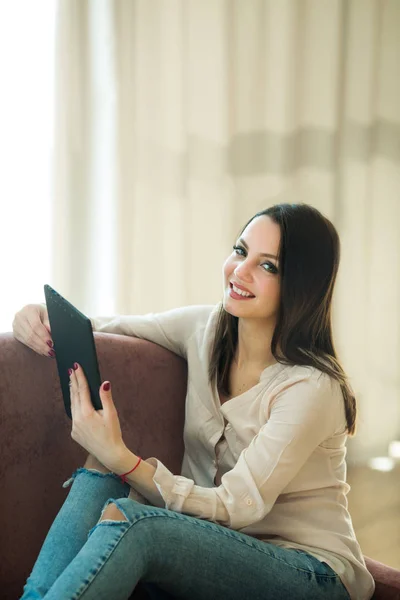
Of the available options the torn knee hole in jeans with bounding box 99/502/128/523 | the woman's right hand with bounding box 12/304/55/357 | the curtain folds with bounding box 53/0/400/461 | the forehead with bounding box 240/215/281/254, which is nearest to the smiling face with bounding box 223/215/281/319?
the forehead with bounding box 240/215/281/254

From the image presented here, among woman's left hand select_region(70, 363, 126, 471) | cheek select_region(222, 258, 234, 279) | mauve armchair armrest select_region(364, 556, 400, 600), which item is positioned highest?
cheek select_region(222, 258, 234, 279)

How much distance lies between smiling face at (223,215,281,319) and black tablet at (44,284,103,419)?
0.37 metres

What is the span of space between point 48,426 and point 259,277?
0.57 m

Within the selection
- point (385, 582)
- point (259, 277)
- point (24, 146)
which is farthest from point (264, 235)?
point (24, 146)

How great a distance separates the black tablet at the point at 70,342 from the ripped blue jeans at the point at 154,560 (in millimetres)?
199

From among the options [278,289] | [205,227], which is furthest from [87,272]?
[278,289]

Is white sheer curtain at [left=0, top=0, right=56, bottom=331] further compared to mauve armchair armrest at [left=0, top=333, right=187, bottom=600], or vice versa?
white sheer curtain at [left=0, top=0, right=56, bottom=331]

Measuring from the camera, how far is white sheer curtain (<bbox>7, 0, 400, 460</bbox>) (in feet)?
7.43

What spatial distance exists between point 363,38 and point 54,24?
1.32 meters

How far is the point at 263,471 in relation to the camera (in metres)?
1.44

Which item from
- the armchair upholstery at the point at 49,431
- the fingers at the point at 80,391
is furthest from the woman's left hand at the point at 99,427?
the armchair upholstery at the point at 49,431

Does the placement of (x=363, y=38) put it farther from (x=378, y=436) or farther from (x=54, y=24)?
(x=378, y=436)

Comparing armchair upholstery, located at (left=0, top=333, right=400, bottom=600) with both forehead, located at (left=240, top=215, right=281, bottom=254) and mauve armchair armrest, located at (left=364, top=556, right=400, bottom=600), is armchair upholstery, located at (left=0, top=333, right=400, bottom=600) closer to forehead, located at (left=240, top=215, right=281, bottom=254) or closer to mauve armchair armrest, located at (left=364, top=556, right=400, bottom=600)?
mauve armchair armrest, located at (left=364, top=556, right=400, bottom=600)

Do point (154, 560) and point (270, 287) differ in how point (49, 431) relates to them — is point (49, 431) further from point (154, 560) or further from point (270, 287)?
point (270, 287)
